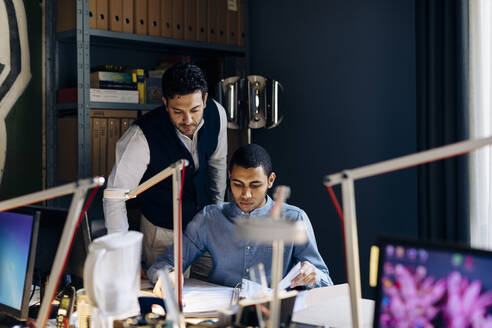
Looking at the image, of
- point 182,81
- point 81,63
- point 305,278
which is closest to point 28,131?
point 81,63

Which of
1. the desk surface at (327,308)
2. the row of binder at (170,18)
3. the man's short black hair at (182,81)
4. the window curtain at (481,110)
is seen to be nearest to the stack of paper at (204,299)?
the desk surface at (327,308)

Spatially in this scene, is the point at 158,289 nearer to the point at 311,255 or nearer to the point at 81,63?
the point at 311,255

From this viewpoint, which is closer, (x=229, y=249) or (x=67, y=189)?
(x=67, y=189)

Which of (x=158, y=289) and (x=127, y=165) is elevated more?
(x=127, y=165)

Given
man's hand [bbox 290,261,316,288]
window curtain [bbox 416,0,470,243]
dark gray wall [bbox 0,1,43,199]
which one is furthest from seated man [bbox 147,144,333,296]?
dark gray wall [bbox 0,1,43,199]

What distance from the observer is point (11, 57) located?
2896 millimetres

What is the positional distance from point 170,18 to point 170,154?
1.14 metres

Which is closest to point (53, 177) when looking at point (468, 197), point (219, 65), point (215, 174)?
point (215, 174)

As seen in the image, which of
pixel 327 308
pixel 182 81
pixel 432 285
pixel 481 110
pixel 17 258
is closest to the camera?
pixel 432 285

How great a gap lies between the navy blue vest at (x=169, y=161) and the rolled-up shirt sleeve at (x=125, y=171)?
0.14ft

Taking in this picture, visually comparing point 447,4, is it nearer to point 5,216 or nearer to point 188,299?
point 188,299

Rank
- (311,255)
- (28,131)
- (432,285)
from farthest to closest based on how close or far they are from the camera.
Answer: (28,131), (311,255), (432,285)

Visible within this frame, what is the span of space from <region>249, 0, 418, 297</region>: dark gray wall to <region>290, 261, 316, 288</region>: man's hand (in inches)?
49.1

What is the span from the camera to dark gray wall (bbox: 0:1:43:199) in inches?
115
